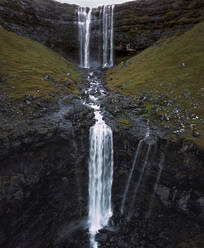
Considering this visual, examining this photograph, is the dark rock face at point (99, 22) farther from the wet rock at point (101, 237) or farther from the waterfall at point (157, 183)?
the wet rock at point (101, 237)

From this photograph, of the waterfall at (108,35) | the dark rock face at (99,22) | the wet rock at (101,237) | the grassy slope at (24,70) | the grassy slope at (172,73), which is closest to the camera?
the wet rock at (101,237)

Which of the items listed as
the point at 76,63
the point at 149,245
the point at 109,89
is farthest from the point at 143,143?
the point at 76,63

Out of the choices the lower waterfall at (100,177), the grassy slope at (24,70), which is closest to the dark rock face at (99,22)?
the grassy slope at (24,70)

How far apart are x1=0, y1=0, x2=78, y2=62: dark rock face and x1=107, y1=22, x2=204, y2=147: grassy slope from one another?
67.6 feet

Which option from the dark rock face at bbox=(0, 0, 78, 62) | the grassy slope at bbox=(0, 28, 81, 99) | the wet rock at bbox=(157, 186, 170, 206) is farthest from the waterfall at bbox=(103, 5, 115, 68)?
the wet rock at bbox=(157, 186, 170, 206)

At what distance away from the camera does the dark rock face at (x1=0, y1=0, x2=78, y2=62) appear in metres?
45.2

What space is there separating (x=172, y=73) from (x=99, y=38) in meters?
30.3

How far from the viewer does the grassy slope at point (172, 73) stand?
26.2 m

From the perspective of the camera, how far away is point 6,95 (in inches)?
855

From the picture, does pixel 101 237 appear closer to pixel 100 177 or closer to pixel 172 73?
pixel 100 177

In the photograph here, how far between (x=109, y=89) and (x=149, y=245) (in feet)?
81.2

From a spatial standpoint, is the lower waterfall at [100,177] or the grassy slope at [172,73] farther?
the grassy slope at [172,73]

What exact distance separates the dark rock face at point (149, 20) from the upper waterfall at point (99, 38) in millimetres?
2088

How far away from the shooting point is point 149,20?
163 ft
